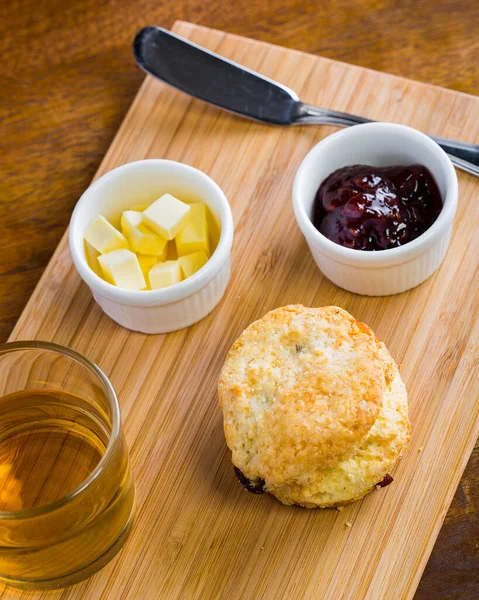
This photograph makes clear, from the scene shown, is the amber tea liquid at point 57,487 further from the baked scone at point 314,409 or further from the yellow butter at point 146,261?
the yellow butter at point 146,261

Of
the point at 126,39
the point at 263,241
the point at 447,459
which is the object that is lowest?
the point at 447,459

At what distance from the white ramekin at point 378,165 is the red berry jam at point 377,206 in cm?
5

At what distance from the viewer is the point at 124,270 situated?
2768mm

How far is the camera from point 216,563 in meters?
2.53

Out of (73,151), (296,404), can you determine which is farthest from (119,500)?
(73,151)

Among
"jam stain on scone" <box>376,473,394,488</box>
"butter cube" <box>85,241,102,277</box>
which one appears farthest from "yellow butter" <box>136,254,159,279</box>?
"jam stain on scone" <box>376,473,394,488</box>

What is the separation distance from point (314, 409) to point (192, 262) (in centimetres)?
69

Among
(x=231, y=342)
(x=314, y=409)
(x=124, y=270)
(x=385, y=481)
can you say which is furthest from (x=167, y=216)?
(x=385, y=481)

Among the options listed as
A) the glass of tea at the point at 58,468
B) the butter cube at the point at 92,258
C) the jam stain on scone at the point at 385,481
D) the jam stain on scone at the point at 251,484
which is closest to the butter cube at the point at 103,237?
the butter cube at the point at 92,258

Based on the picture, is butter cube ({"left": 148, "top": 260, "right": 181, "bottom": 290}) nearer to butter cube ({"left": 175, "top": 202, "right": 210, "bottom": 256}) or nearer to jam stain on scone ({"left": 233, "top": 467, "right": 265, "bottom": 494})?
butter cube ({"left": 175, "top": 202, "right": 210, "bottom": 256})

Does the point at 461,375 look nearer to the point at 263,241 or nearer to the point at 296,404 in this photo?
the point at 296,404

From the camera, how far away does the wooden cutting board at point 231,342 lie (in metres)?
2.51

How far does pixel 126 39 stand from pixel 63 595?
218 centimetres

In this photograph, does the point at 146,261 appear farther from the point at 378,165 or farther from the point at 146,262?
the point at 378,165
